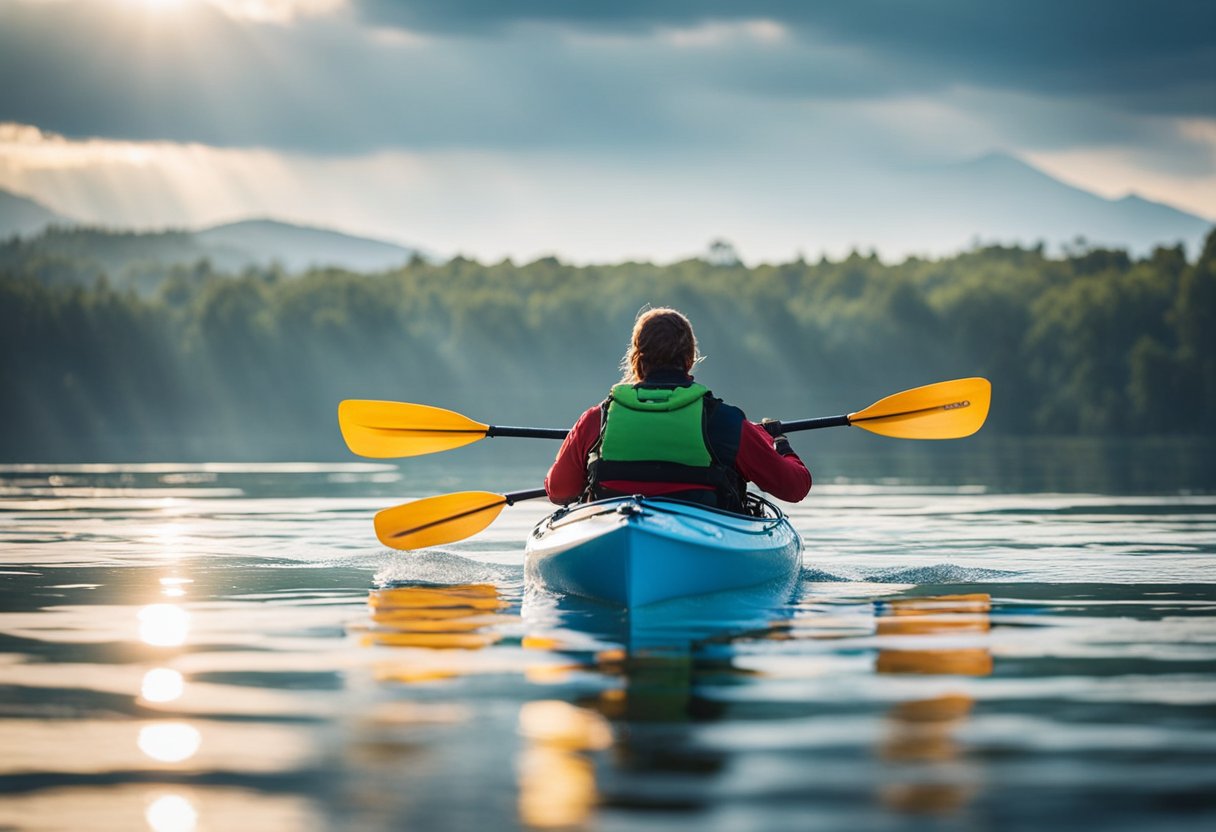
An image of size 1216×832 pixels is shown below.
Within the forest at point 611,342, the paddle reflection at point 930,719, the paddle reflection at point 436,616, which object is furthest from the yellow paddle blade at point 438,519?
the forest at point 611,342

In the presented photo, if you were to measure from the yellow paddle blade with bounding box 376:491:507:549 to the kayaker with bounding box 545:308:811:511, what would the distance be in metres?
2.48

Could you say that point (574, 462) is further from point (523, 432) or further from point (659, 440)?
point (523, 432)

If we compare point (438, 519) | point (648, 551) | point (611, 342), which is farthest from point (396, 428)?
point (611, 342)

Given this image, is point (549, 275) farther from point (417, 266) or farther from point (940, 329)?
point (940, 329)

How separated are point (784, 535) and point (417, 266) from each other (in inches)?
5285

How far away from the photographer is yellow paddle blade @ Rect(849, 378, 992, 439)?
41.5 ft

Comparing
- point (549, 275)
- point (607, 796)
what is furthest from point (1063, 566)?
point (549, 275)

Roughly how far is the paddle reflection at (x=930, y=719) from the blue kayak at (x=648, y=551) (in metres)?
0.93

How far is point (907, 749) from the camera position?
5066mm

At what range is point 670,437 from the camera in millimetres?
9312

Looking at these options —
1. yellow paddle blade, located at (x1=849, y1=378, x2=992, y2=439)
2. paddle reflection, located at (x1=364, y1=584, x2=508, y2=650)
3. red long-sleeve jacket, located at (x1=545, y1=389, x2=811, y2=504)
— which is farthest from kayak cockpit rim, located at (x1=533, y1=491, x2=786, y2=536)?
yellow paddle blade, located at (x1=849, y1=378, x2=992, y2=439)

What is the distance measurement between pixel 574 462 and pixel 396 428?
10.1 ft

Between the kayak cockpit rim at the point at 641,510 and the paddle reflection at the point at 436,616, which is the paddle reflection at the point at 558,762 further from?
the kayak cockpit rim at the point at 641,510

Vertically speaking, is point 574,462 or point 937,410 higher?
point 937,410
